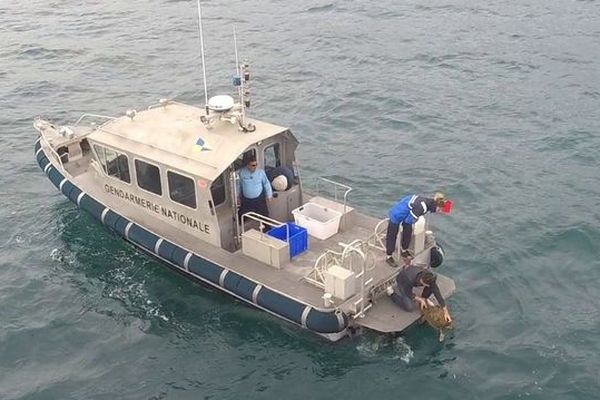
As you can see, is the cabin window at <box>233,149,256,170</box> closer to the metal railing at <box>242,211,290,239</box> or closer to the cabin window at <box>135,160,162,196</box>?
the metal railing at <box>242,211,290,239</box>

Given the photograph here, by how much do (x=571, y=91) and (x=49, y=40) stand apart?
2080 cm

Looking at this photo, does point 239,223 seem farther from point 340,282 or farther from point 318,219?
point 340,282

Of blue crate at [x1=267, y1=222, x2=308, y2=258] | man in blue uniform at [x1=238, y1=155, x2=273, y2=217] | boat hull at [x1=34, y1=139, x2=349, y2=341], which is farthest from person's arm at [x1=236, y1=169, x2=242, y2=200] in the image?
boat hull at [x1=34, y1=139, x2=349, y2=341]

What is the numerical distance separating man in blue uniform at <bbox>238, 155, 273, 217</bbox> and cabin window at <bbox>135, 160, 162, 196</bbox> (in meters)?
1.67

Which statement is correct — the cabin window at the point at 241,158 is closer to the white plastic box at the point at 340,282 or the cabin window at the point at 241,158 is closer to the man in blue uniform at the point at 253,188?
the man in blue uniform at the point at 253,188

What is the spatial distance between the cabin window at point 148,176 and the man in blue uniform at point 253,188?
65.9 inches

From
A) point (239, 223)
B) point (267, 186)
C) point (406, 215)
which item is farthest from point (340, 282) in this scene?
point (239, 223)

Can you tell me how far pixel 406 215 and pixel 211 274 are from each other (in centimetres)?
365

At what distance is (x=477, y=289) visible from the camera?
546 inches

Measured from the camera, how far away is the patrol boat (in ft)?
40.1

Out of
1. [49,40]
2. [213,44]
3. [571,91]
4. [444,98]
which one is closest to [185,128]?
[444,98]

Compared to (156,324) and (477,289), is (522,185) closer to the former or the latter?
(477,289)

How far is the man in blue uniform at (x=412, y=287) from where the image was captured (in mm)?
12016

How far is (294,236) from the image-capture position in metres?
13.3
